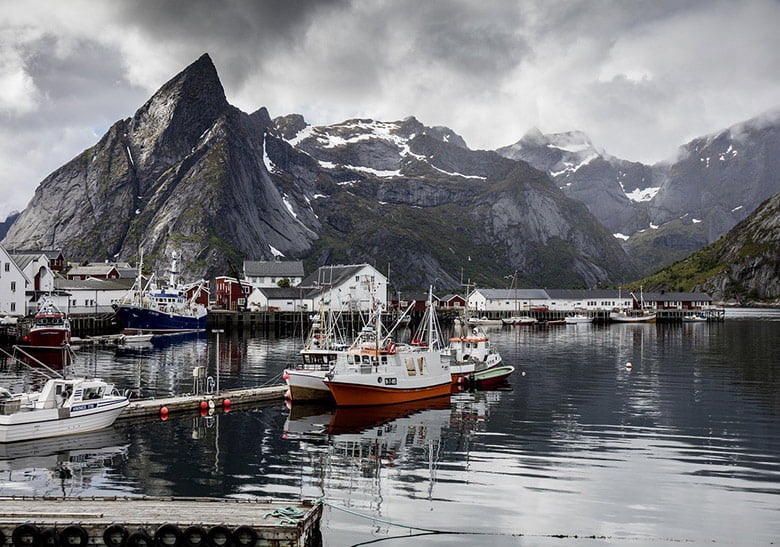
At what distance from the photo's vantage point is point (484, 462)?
1224 inches

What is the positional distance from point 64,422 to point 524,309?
170534 millimetres

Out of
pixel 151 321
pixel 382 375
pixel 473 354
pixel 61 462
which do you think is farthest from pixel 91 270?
pixel 61 462

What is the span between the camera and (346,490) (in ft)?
86.6

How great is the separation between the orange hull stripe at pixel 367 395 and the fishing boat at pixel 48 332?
142ft

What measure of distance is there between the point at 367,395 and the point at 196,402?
1219cm

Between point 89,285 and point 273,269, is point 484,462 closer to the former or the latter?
point 89,285

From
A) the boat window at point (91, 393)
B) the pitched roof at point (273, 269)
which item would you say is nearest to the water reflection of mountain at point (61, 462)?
the boat window at point (91, 393)

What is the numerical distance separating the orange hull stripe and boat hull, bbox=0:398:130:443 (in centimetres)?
1460

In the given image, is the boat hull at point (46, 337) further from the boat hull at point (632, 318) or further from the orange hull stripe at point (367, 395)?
the boat hull at point (632, 318)

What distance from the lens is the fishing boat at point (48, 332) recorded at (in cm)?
7288

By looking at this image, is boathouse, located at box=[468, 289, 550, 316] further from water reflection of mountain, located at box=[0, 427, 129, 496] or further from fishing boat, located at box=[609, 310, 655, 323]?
water reflection of mountain, located at box=[0, 427, 129, 496]

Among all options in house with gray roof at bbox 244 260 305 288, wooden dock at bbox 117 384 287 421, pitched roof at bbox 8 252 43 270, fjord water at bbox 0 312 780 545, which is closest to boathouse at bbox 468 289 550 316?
house with gray roof at bbox 244 260 305 288

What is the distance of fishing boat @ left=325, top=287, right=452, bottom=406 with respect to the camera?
44094 mm

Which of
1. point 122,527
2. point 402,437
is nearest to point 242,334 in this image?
point 402,437
